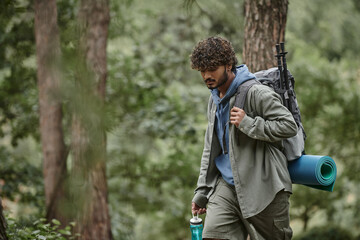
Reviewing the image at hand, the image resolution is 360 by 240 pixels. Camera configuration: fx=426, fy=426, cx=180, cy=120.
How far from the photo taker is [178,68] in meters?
9.77

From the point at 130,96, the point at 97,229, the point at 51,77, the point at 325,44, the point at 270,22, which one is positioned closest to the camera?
the point at 270,22

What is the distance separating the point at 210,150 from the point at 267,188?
0.54 meters

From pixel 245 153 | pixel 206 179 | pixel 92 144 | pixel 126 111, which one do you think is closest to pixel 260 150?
pixel 245 153

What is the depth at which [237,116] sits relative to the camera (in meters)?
2.90

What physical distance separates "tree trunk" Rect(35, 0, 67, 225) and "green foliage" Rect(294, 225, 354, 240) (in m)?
6.60

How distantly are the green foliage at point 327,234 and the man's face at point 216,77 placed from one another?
8690 mm

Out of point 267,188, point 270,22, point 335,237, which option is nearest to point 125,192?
point 335,237

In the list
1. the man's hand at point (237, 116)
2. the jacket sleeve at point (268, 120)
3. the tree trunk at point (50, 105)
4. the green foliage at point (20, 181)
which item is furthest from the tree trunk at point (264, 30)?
the green foliage at point (20, 181)

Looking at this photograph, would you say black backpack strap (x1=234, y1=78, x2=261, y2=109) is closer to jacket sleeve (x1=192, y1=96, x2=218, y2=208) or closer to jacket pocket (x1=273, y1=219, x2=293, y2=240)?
jacket sleeve (x1=192, y1=96, x2=218, y2=208)

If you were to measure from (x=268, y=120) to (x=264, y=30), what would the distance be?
5.70 feet

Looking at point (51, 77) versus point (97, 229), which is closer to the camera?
point (97, 229)

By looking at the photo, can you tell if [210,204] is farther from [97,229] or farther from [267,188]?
[97,229]

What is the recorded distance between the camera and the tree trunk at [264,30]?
4.33m

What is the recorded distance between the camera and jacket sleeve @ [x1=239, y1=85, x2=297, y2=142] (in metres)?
2.85
